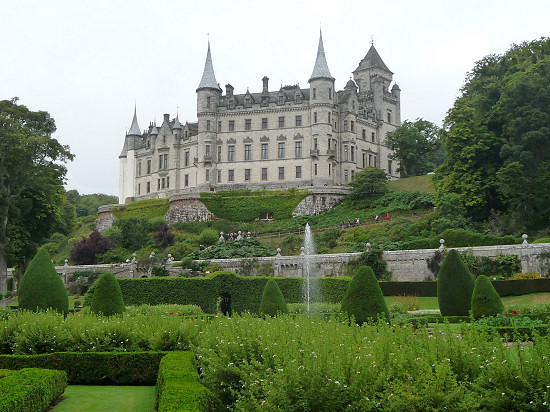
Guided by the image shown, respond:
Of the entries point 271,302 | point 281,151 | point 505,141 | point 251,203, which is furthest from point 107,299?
point 281,151

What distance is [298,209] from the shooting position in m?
59.8

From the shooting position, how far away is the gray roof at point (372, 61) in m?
76.0

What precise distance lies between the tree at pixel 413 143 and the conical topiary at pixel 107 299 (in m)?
53.0

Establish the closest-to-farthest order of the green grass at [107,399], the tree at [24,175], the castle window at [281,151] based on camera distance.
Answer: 1. the green grass at [107,399]
2. the tree at [24,175]
3. the castle window at [281,151]

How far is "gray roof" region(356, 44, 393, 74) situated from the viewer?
2992 inches

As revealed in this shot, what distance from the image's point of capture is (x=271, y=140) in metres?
67.9

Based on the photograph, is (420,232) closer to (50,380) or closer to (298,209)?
(298,209)

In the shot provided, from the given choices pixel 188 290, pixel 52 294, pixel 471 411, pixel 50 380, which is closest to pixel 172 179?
pixel 188 290

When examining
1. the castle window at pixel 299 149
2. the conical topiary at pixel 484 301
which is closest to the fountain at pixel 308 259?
the conical topiary at pixel 484 301

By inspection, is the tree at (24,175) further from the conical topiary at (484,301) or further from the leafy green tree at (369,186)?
the leafy green tree at (369,186)

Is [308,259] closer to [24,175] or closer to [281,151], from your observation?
[24,175]

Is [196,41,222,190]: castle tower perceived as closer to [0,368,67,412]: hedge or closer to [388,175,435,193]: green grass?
[388,175,435,193]: green grass

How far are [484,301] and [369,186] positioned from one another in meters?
39.2

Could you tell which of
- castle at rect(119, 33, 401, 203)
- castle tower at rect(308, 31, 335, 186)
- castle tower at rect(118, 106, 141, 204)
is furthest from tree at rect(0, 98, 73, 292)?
castle tower at rect(118, 106, 141, 204)
